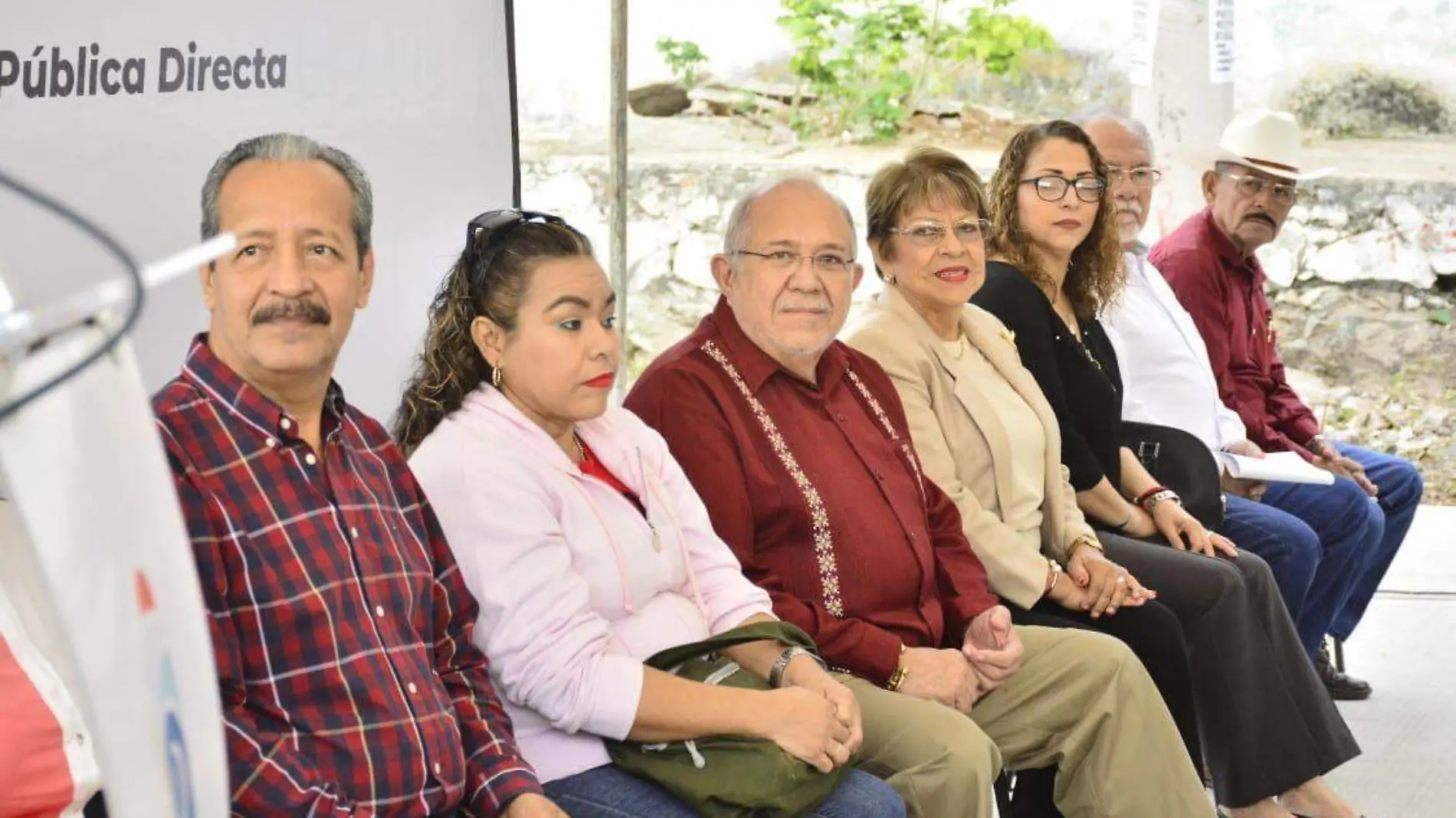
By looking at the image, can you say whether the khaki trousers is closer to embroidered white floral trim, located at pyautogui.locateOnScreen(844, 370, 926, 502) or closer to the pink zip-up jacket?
embroidered white floral trim, located at pyautogui.locateOnScreen(844, 370, 926, 502)

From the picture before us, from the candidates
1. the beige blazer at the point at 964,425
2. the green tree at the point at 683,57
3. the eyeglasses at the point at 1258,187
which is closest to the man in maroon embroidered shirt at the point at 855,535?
the beige blazer at the point at 964,425

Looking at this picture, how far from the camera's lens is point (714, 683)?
2.23 meters

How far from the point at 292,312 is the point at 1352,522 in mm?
3195

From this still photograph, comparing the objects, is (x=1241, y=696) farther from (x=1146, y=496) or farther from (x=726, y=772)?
(x=726, y=772)

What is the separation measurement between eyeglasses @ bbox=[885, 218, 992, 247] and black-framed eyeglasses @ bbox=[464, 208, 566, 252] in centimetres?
96

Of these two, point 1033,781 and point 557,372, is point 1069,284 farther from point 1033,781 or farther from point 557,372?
point 557,372

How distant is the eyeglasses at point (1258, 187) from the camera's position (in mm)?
4539

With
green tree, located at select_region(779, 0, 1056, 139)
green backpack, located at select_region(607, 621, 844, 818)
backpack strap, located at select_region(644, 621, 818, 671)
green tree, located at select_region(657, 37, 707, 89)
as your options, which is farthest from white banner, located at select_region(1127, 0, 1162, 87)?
green backpack, located at select_region(607, 621, 844, 818)

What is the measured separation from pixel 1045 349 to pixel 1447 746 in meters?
1.52

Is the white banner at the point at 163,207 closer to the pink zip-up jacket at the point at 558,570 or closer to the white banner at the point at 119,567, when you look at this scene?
the white banner at the point at 119,567

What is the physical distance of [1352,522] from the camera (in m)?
4.22

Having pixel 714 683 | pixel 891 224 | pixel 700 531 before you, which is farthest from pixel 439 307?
pixel 891 224

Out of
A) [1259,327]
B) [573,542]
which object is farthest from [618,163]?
[573,542]

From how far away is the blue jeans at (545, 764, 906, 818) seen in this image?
2094 mm
